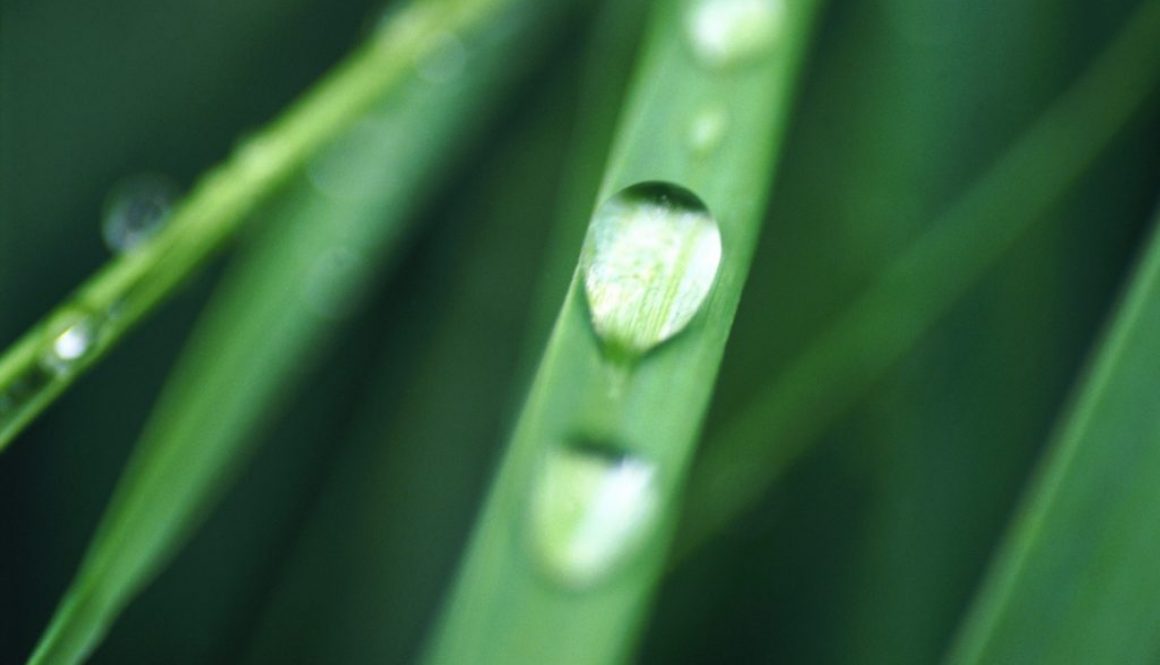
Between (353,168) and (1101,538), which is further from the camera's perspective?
(353,168)

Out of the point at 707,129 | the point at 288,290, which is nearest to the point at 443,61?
the point at 288,290

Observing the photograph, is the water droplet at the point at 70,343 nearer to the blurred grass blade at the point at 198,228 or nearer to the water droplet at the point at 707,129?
the blurred grass blade at the point at 198,228

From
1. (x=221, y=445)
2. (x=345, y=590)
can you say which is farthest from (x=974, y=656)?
(x=345, y=590)

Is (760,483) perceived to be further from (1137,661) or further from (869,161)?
(1137,661)

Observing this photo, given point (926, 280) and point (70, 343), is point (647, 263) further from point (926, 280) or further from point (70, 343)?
point (926, 280)

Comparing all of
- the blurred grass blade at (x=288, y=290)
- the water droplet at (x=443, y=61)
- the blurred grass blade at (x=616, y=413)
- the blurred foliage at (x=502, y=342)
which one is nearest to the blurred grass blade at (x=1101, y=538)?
the blurred grass blade at (x=616, y=413)

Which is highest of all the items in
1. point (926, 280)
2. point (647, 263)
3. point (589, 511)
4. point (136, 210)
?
point (926, 280)

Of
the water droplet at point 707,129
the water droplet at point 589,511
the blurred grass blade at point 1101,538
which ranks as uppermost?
the water droplet at point 707,129
